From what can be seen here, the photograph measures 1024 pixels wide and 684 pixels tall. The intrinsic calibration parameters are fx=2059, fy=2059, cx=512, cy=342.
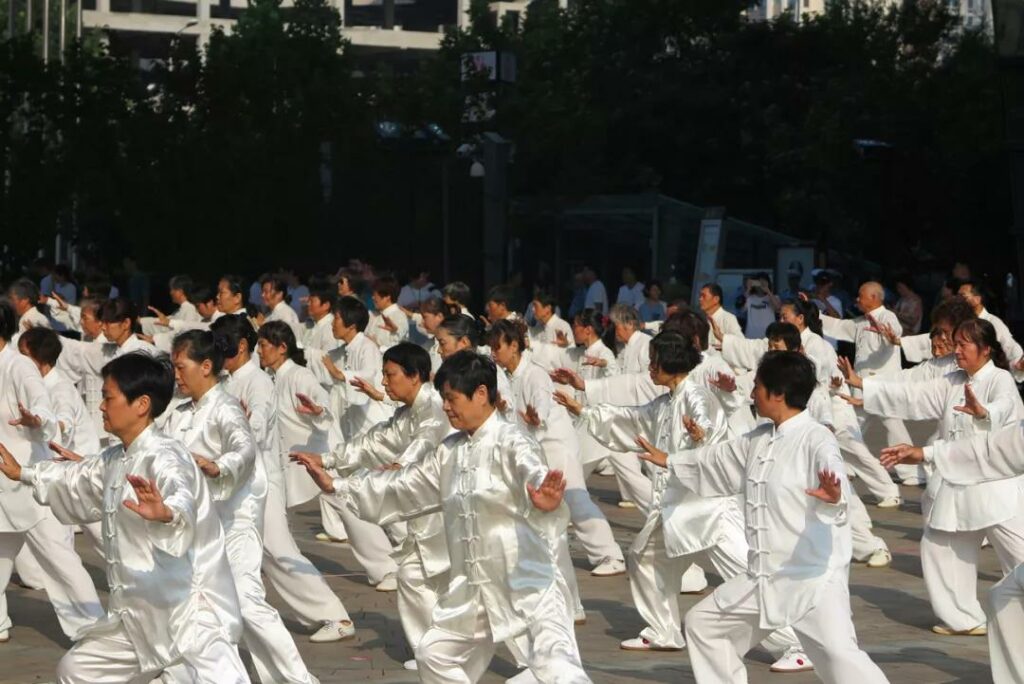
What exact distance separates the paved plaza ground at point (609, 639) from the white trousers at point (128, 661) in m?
1.99

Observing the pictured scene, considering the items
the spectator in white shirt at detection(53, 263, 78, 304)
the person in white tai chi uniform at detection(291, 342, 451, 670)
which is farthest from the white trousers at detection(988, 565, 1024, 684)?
the spectator in white shirt at detection(53, 263, 78, 304)

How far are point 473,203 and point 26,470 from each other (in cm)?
2703

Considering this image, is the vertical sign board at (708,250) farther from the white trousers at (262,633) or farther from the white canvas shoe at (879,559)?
the white trousers at (262,633)

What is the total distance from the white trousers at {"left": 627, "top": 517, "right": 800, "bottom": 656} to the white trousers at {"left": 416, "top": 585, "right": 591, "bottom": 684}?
6.45 feet

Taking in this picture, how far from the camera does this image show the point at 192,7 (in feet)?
269

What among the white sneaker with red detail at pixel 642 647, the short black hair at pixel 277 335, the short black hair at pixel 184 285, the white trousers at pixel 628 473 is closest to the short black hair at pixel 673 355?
the white sneaker with red detail at pixel 642 647

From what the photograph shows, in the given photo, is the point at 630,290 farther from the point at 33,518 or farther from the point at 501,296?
the point at 33,518

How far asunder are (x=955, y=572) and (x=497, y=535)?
3.26 metres

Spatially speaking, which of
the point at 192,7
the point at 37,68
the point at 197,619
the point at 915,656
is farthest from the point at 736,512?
the point at 192,7

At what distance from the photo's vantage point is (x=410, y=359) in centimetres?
881

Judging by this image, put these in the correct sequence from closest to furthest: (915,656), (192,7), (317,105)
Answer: (915,656), (317,105), (192,7)

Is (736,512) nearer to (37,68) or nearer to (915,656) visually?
(915,656)

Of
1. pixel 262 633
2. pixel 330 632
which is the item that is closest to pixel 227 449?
pixel 262 633

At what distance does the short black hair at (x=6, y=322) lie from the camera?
9.95m
